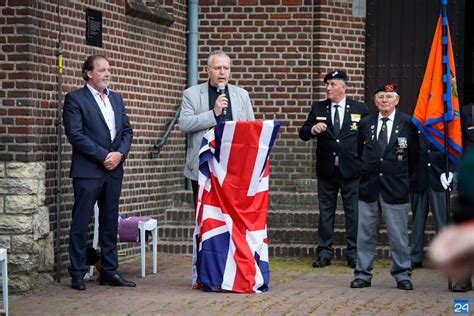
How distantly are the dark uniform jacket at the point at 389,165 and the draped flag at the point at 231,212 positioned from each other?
37.5 inches

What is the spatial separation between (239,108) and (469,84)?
9066 mm

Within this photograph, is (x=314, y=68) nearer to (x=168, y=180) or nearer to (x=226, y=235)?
(x=168, y=180)

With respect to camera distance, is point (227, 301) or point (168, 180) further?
point (168, 180)

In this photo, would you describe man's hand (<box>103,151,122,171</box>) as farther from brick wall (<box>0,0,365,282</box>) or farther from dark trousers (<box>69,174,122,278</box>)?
brick wall (<box>0,0,365,282</box>)

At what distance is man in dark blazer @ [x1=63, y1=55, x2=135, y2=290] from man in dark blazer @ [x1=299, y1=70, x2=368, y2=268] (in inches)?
102

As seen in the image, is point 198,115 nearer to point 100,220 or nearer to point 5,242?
point 100,220

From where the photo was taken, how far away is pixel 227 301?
755 centimetres

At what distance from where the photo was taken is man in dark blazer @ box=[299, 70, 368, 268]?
10305mm

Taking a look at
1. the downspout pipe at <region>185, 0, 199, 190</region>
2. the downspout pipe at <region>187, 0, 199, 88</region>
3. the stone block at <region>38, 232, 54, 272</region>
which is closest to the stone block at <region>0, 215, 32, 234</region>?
the stone block at <region>38, 232, 54, 272</region>

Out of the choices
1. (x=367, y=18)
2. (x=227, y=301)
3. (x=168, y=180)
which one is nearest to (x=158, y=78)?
(x=168, y=180)

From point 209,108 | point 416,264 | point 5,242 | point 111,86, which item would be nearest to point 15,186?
point 5,242

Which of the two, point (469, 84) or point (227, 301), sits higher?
point (469, 84)

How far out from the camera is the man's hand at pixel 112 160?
8367mm

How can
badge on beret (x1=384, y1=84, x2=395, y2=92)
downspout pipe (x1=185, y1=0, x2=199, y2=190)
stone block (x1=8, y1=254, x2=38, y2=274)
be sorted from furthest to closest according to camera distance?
downspout pipe (x1=185, y1=0, x2=199, y2=190)
badge on beret (x1=384, y1=84, x2=395, y2=92)
stone block (x1=8, y1=254, x2=38, y2=274)
